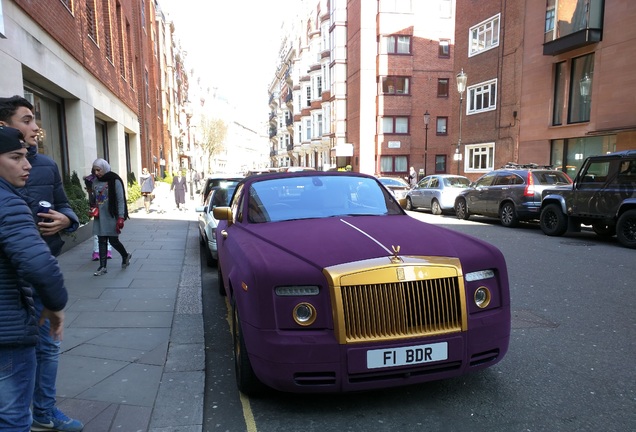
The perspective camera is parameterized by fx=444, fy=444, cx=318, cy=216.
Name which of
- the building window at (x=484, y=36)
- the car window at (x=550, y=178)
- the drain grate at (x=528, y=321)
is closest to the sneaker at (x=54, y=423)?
the drain grate at (x=528, y=321)

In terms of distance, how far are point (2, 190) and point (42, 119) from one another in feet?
34.4

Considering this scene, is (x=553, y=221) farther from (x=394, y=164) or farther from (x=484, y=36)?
(x=394, y=164)

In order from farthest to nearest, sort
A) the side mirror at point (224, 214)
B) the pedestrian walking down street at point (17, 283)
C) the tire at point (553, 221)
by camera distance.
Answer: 1. the tire at point (553, 221)
2. the side mirror at point (224, 214)
3. the pedestrian walking down street at point (17, 283)

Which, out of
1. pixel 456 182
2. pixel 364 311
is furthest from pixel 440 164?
pixel 364 311

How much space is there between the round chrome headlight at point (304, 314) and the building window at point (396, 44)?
114 feet

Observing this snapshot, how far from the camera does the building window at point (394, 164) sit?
35.4 m

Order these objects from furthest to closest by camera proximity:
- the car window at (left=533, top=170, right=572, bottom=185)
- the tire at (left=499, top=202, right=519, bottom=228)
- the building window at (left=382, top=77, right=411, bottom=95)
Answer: the building window at (left=382, top=77, right=411, bottom=95) → the tire at (left=499, top=202, right=519, bottom=228) → the car window at (left=533, top=170, right=572, bottom=185)

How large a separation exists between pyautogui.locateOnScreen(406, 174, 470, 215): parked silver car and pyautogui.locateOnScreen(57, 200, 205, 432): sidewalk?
11904mm

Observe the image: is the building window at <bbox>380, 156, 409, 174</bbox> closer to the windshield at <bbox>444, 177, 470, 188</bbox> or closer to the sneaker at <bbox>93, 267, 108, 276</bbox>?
the windshield at <bbox>444, 177, 470, 188</bbox>

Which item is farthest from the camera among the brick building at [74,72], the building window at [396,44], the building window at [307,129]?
the building window at [307,129]

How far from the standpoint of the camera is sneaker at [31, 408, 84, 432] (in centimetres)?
280

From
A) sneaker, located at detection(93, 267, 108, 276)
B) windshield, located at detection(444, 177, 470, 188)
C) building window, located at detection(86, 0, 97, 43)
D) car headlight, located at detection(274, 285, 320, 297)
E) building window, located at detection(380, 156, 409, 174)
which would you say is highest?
building window, located at detection(86, 0, 97, 43)

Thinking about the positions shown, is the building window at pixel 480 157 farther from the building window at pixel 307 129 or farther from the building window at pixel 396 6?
the building window at pixel 307 129

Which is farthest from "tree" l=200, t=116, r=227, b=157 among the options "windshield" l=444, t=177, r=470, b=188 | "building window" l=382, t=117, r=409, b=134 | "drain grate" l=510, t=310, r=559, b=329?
"drain grate" l=510, t=310, r=559, b=329
